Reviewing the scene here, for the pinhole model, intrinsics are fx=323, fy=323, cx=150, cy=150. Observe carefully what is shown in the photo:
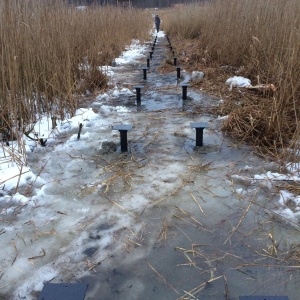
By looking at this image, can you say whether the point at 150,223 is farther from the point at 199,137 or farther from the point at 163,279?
the point at 199,137

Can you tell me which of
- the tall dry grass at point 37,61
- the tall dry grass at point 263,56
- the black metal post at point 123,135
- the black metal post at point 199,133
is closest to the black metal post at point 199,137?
the black metal post at point 199,133

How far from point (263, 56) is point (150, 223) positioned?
11.7ft

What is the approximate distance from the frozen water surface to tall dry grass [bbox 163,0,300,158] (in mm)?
342

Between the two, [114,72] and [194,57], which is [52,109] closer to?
[114,72]

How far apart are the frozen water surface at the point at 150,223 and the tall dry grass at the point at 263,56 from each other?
1.12ft

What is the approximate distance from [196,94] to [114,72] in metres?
2.91

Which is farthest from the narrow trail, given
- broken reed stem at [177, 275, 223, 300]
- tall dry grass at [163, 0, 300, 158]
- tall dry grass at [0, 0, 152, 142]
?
tall dry grass at [0, 0, 152, 142]

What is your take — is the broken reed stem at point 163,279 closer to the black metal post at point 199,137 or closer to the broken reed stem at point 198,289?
the broken reed stem at point 198,289

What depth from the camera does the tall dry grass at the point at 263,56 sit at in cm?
302

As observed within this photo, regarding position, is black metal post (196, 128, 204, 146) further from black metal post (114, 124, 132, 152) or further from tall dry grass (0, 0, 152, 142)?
tall dry grass (0, 0, 152, 142)

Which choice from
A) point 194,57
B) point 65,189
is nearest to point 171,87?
point 194,57

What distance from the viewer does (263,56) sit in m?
4.60

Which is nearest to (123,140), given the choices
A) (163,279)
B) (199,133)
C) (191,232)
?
(199,133)

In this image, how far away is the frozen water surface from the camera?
1.53m
